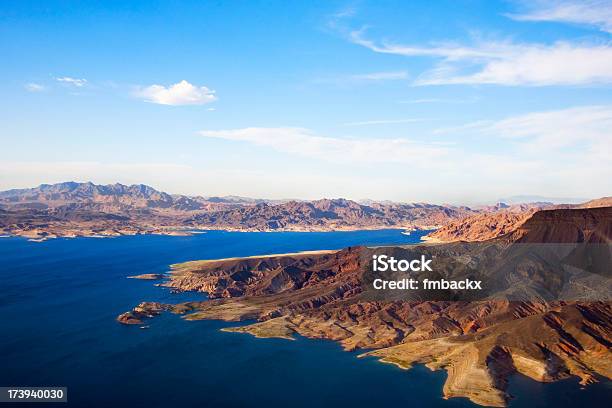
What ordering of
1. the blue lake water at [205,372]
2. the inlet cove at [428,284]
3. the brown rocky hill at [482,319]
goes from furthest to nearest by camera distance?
the inlet cove at [428,284] → the brown rocky hill at [482,319] → the blue lake water at [205,372]

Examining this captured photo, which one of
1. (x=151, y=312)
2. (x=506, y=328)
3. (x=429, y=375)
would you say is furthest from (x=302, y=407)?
(x=151, y=312)

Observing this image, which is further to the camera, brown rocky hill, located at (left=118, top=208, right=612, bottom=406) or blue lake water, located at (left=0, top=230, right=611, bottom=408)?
brown rocky hill, located at (left=118, top=208, right=612, bottom=406)

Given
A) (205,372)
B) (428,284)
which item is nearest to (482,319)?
(428,284)

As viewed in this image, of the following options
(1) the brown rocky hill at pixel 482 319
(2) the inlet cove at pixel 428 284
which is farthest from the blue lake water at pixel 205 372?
(2) the inlet cove at pixel 428 284

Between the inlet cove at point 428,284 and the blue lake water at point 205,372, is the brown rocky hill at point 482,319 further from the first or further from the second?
the inlet cove at point 428,284

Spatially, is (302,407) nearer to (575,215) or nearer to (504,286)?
(504,286)

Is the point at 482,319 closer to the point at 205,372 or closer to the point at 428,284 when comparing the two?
the point at 428,284

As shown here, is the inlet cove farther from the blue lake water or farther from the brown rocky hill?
the blue lake water

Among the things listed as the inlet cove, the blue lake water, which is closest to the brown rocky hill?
the blue lake water
